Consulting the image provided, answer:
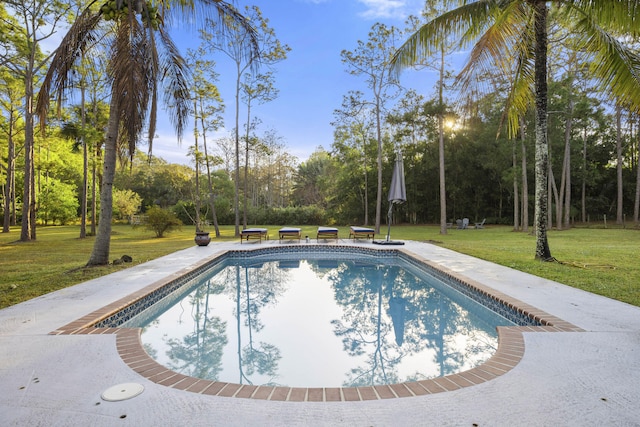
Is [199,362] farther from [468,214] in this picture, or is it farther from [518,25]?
[468,214]

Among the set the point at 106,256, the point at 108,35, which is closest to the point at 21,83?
the point at 108,35

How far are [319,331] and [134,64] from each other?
16.5ft

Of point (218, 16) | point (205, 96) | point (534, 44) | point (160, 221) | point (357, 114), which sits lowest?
point (160, 221)

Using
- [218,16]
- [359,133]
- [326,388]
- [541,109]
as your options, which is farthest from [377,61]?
[326,388]

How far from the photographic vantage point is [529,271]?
6609 millimetres

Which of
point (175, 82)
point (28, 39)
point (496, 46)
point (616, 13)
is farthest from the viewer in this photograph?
point (28, 39)

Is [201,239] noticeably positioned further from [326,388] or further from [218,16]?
[326,388]

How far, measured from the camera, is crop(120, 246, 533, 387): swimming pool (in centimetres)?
325

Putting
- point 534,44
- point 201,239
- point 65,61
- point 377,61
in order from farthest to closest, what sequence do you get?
point 377,61 < point 201,239 < point 534,44 < point 65,61

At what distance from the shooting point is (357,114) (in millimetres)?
18750

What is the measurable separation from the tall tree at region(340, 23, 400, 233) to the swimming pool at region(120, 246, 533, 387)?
1053 cm

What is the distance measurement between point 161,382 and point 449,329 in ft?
10.9

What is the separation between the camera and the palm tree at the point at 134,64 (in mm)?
5574

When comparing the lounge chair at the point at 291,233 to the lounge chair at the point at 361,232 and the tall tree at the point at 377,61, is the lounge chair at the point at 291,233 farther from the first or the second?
the tall tree at the point at 377,61
